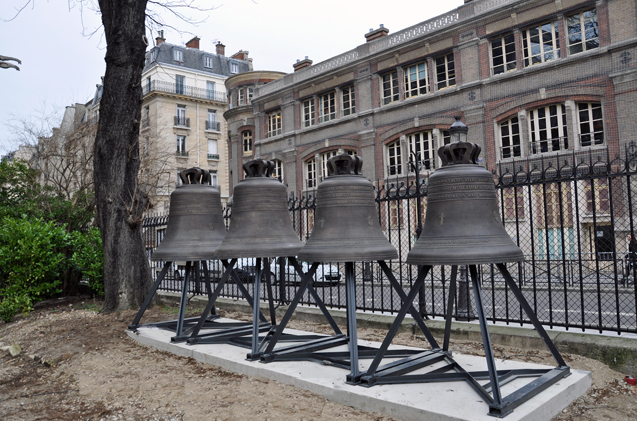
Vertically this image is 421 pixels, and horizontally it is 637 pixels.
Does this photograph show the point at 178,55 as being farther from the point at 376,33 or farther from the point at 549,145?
the point at 549,145

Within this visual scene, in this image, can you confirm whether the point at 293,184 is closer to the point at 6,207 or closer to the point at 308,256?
the point at 6,207

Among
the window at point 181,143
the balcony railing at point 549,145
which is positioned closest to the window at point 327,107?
the balcony railing at point 549,145

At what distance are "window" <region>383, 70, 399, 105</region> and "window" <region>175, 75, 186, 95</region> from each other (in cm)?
2317

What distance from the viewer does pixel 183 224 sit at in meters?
6.87

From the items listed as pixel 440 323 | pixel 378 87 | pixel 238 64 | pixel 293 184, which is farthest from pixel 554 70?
pixel 238 64

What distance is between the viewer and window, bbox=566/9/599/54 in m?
19.8

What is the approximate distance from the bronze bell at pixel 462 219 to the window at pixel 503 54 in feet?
65.1

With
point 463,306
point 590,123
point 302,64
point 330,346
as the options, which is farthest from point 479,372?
point 302,64

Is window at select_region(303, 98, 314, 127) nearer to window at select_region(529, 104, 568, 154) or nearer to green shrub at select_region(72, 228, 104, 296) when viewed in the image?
window at select_region(529, 104, 568, 154)

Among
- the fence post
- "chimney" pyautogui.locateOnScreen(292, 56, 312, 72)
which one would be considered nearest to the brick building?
"chimney" pyautogui.locateOnScreen(292, 56, 312, 72)

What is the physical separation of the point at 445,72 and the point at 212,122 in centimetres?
2603

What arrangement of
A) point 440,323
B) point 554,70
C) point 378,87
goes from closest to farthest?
point 440,323, point 554,70, point 378,87

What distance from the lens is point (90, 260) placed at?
10633 mm

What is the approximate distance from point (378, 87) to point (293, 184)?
7969 millimetres
